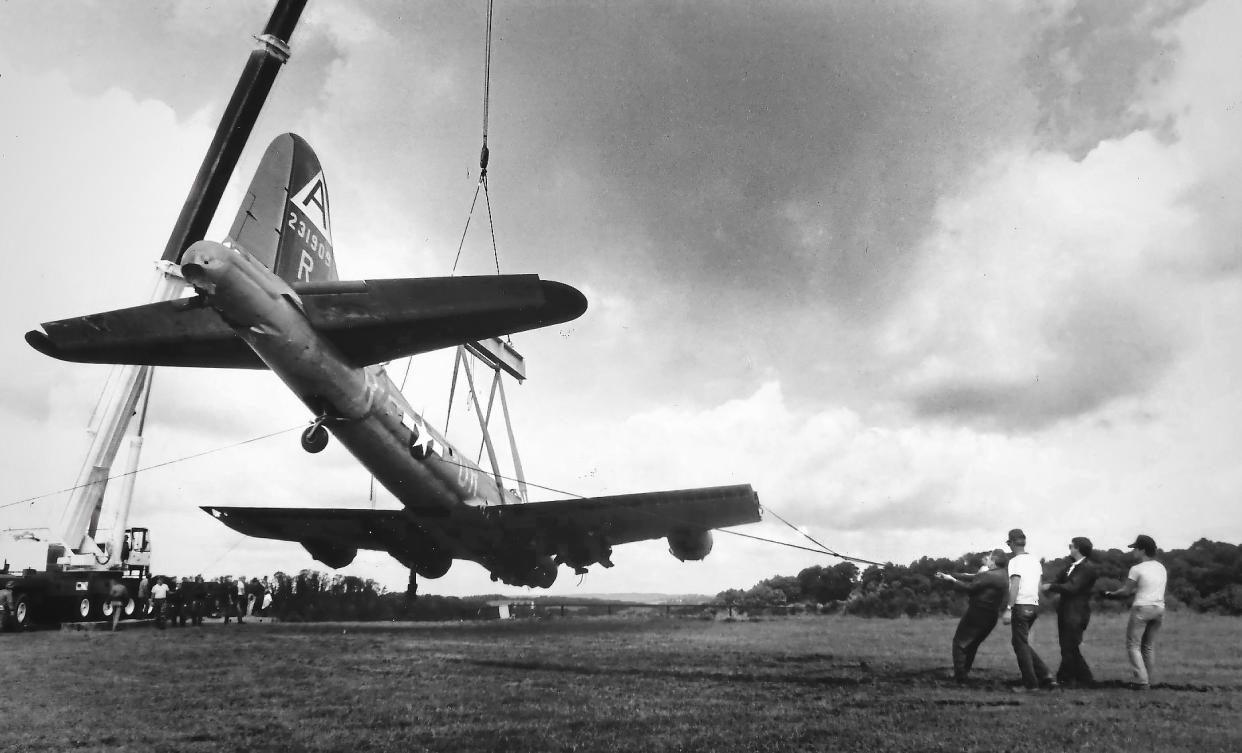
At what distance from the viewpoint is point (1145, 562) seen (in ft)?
30.4

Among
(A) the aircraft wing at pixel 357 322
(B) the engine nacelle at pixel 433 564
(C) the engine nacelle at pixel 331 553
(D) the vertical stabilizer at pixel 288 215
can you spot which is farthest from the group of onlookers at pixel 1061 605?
(C) the engine nacelle at pixel 331 553

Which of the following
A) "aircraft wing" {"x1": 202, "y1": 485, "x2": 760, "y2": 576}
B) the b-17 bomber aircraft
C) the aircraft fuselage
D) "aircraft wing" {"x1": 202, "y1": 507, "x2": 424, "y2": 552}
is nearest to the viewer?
the b-17 bomber aircraft

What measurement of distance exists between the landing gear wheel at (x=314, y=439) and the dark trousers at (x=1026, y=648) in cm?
942

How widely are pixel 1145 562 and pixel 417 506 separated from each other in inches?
488

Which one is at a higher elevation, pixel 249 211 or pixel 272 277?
pixel 249 211

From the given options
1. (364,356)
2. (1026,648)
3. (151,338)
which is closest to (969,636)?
(1026,648)

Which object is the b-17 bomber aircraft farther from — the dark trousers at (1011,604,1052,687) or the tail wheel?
the tail wheel

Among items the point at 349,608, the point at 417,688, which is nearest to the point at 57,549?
the point at 349,608

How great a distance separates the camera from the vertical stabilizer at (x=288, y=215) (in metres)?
10.7

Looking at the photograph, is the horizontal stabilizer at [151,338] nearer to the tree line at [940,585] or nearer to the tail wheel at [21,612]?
the tree line at [940,585]

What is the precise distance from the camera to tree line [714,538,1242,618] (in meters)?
11.8

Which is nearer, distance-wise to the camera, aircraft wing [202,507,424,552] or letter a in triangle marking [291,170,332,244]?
letter a in triangle marking [291,170,332,244]

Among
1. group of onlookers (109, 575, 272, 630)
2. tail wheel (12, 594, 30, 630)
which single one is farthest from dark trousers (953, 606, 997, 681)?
tail wheel (12, 594, 30, 630)

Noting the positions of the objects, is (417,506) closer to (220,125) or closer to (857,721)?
(857,721)
